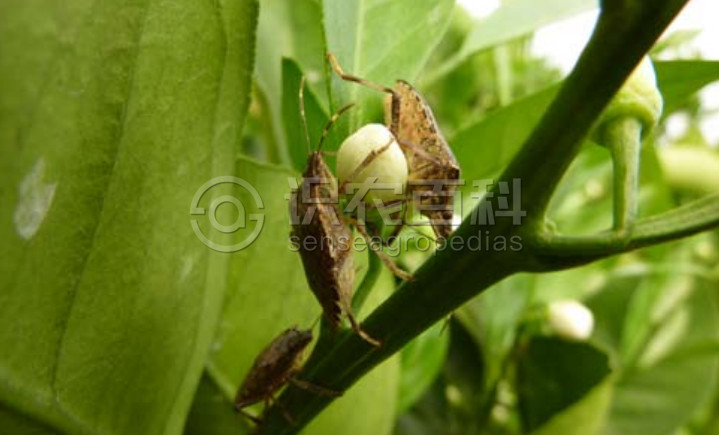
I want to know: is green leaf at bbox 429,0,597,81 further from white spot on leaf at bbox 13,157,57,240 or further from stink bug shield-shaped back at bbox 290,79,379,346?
white spot on leaf at bbox 13,157,57,240

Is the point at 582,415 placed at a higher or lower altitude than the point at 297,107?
lower

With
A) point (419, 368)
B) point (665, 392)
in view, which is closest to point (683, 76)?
point (419, 368)

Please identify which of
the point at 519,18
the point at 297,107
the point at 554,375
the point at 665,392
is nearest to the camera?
the point at 297,107

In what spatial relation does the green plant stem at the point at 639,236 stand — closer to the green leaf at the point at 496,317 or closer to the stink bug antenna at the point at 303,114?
the stink bug antenna at the point at 303,114

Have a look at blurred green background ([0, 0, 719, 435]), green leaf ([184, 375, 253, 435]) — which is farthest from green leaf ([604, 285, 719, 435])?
green leaf ([184, 375, 253, 435])

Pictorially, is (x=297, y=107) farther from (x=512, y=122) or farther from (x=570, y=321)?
(x=570, y=321)

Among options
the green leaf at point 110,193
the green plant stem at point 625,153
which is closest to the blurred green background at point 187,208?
the green leaf at point 110,193

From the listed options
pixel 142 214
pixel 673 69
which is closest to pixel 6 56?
pixel 142 214
